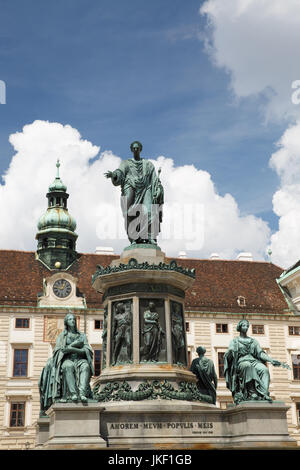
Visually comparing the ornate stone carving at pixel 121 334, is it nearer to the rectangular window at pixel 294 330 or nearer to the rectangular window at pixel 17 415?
the rectangular window at pixel 17 415

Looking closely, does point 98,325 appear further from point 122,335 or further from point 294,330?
point 122,335

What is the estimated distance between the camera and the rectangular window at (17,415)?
39188 mm

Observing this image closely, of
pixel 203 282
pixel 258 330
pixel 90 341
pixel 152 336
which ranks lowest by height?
pixel 152 336

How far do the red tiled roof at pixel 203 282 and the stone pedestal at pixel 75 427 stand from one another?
31814mm

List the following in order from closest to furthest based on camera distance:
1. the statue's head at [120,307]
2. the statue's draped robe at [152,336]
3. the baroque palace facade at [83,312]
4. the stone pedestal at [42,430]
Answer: the statue's draped robe at [152,336]
the statue's head at [120,307]
the stone pedestal at [42,430]
the baroque palace facade at [83,312]

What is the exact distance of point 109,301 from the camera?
1368 cm

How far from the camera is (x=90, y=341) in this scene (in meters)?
41.8

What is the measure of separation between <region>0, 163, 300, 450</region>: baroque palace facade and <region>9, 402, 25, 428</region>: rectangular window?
0.21 ft

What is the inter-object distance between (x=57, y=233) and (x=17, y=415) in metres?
15.2

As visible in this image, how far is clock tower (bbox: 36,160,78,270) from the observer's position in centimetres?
4750

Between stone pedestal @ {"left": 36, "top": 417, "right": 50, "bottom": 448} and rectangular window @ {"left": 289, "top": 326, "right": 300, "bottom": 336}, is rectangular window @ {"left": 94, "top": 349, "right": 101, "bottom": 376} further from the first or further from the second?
stone pedestal @ {"left": 36, "top": 417, "right": 50, "bottom": 448}

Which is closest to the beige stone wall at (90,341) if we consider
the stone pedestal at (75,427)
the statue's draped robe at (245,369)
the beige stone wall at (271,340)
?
the beige stone wall at (271,340)

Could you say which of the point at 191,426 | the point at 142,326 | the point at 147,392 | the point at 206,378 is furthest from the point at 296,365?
the point at 147,392

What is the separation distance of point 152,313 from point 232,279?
35358 millimetres
